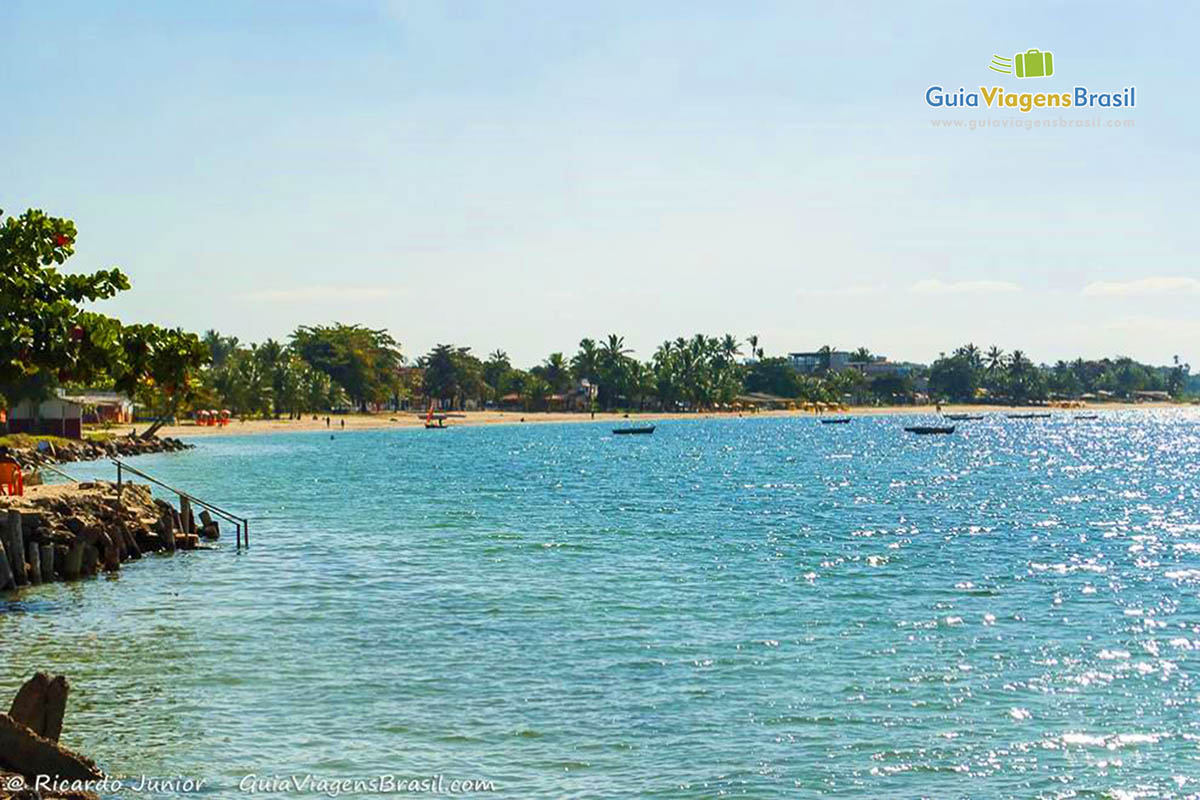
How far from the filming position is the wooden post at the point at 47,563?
120 ft

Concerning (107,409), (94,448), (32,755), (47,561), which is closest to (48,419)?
(94,448)

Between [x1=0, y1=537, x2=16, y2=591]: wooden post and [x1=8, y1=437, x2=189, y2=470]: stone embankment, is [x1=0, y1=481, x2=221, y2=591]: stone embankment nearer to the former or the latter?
[x1=0, y1=537, x2=16, y2=591]: wooden post

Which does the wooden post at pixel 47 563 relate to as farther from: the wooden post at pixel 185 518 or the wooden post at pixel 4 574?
the wooden post at pixel 185 518

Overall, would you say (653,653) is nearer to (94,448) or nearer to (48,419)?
(94,448)

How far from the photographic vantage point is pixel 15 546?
35562mm

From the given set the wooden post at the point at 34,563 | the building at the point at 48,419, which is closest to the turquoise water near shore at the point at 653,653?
the wooden post at the point at 34,563

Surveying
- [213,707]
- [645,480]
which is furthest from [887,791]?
[645,480]

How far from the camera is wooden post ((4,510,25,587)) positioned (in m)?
35.4

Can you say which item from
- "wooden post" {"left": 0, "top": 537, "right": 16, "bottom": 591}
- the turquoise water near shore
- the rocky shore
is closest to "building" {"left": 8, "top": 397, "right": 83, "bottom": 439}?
the rocky shore

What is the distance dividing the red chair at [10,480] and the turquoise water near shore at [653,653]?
16.5ft

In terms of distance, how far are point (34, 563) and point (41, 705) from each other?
69.4ft

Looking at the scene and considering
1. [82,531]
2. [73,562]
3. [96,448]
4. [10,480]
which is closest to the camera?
[73,562]

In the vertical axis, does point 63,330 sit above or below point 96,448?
above

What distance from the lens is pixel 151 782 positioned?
57.2ft
